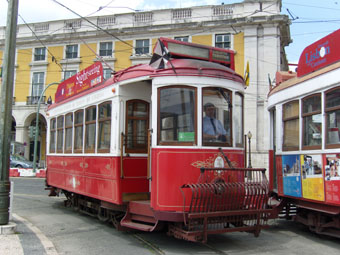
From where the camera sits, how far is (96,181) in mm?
7832

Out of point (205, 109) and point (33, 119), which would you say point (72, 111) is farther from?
point (33, 119)

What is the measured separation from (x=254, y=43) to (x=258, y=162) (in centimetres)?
865

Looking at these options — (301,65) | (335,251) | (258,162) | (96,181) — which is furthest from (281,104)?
(258,162)

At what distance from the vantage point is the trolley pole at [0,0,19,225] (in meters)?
6.94

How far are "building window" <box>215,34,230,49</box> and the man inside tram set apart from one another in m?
22.6

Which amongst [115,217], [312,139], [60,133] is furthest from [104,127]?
[312,139]

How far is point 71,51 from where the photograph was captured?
32375mm

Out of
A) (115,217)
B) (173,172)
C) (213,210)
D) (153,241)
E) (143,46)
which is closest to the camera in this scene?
(213,210)

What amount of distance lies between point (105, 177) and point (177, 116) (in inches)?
89.8

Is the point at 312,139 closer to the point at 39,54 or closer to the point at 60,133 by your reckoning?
the point at 60,133

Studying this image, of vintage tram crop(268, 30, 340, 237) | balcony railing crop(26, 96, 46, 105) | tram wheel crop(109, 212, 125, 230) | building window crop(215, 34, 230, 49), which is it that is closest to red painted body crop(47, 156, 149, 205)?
tram wheel crop(109, 212, 125, 230)

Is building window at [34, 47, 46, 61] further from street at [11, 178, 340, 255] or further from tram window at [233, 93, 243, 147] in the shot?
tram window at [233, 93, 243, 147]

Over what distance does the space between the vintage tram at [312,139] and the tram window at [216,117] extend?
1739 millimetres

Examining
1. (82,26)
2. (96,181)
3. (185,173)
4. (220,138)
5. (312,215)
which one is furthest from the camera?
(82,26)
